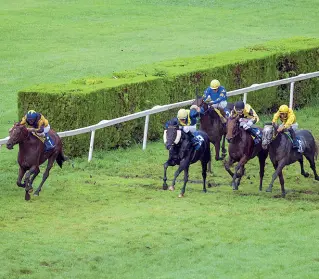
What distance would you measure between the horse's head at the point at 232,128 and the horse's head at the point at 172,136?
3.33ft

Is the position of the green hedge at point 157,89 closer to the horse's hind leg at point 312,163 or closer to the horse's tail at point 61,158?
the horse's tail at point 61,158

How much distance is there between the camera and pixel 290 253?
1362 cm

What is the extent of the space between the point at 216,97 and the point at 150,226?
5287 mm

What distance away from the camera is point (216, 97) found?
784 inches

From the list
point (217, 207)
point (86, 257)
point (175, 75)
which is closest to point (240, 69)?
point (175, 75)

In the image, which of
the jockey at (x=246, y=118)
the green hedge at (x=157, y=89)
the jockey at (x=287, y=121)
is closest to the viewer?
the jockey at (x=287, y=121)

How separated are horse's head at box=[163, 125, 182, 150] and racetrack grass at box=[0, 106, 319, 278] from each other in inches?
31.5

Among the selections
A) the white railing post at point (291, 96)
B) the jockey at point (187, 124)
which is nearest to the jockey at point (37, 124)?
the jockey at point (187, 124)

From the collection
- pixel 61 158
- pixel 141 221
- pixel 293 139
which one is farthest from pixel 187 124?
pixel 141 221

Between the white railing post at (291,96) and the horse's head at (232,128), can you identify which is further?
the white railing post at (291,96)

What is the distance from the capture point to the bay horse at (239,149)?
1797 cm

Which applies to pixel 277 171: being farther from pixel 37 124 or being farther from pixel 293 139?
pixel 37 124

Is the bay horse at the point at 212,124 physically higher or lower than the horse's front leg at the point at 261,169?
higher

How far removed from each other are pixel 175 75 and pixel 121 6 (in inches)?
627
